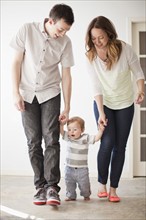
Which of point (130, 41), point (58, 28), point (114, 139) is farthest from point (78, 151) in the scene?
point (130, 41)

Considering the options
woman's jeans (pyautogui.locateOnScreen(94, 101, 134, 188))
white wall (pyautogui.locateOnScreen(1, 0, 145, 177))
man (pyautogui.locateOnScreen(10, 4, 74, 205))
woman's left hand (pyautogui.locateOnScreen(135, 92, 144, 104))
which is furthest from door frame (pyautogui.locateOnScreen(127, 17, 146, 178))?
man (pyautogui.locateOnScreen(10, 4, 74, 205))

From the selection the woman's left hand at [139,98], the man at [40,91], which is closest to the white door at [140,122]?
the woman's left hand at [139,98]

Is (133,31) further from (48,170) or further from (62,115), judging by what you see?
(48,170)

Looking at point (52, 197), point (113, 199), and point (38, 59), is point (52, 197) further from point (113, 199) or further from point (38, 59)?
point (38, 59)

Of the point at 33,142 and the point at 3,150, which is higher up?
the point at 33,142

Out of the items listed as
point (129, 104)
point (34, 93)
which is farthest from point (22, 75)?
point (129, 104)

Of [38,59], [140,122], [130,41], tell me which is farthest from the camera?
[140,122]

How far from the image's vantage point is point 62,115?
2.60 meters

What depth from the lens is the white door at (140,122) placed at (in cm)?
428

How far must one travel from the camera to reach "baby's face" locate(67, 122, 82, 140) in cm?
280

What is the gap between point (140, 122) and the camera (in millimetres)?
4316

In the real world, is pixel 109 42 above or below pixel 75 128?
above

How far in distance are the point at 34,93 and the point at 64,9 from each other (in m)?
0.56

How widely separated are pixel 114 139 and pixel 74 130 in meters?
0.29
